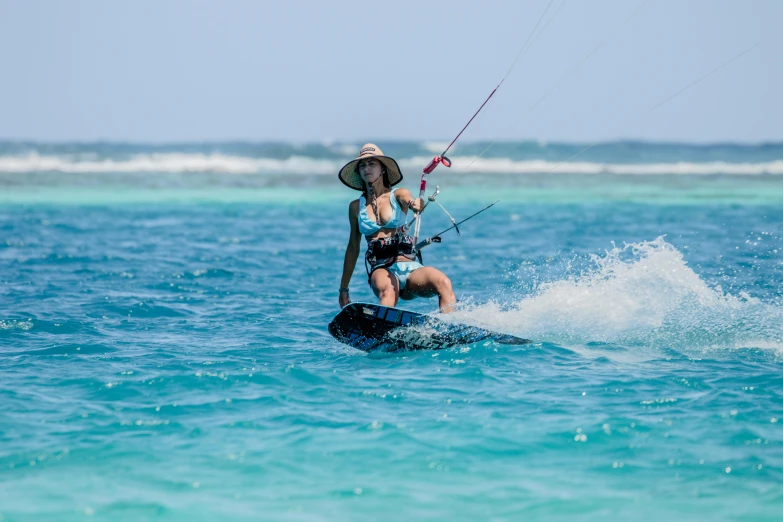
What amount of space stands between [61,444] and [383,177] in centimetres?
398

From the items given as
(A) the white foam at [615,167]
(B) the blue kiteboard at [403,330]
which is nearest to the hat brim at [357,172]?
(B) the blue kiteboard at [403,330]

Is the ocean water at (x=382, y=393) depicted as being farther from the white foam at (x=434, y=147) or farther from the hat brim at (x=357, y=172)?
the white foam at (x=434, y=147)

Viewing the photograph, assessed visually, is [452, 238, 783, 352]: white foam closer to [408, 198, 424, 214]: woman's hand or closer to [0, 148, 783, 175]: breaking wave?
[408, 198, 424, 214]: woman's hand

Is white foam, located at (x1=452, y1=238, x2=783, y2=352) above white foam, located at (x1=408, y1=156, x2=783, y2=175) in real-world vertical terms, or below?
below

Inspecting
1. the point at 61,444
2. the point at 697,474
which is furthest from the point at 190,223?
the point at 697,474

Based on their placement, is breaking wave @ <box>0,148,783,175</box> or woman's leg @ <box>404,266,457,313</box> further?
breaking wave @ <box>0,148,783,175</box>

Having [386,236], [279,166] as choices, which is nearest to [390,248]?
[386,236]

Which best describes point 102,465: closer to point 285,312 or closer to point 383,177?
point 383,177

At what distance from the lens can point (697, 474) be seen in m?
5.26

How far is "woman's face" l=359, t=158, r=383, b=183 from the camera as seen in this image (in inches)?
325

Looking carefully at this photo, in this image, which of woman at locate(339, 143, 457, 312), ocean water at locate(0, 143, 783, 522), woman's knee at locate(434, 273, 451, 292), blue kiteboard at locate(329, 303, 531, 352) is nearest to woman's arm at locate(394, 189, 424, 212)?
woman at locate(339, 143, 457, 312)

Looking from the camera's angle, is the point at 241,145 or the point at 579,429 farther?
the point at 241,145

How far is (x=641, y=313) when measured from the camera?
897 cm

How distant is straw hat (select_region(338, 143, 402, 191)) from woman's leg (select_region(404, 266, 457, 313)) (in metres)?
0.94
